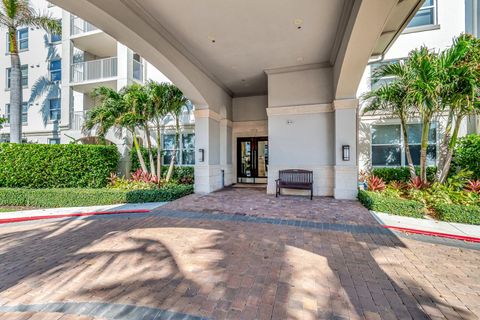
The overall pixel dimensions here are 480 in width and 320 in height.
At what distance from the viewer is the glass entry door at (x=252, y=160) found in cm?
1233

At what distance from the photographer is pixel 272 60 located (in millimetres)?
8211

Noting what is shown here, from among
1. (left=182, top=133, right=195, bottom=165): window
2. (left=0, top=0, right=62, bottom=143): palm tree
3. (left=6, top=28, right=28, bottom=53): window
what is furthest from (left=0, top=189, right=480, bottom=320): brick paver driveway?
(left=6, top=28, right=28, bottom=53): window

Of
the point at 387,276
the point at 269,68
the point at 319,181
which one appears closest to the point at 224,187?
the point at 319,181

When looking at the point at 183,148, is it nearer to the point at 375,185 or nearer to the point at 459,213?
the point at 375,185

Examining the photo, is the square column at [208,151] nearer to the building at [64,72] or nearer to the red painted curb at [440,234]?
the building at [64,72]

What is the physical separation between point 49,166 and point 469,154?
15.5 metres

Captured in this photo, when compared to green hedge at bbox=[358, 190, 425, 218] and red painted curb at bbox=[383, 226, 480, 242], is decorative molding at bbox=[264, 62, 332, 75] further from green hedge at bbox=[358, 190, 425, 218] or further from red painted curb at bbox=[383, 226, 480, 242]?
red painted curb at bbox=[383, 226, 480, 242]

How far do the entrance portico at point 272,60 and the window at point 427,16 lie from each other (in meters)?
3.76

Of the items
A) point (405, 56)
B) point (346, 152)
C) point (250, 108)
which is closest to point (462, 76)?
point (346, 152)

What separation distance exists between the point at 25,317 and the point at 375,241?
17.1 ft

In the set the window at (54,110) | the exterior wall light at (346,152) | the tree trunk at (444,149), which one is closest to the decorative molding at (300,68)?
the exterior wall light at (346,152)

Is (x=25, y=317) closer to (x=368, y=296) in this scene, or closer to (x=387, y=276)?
(x=368, y=296)

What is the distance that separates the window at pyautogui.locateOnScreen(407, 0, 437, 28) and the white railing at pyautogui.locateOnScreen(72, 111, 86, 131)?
17595 mm

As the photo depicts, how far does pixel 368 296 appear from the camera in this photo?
8.43ft
